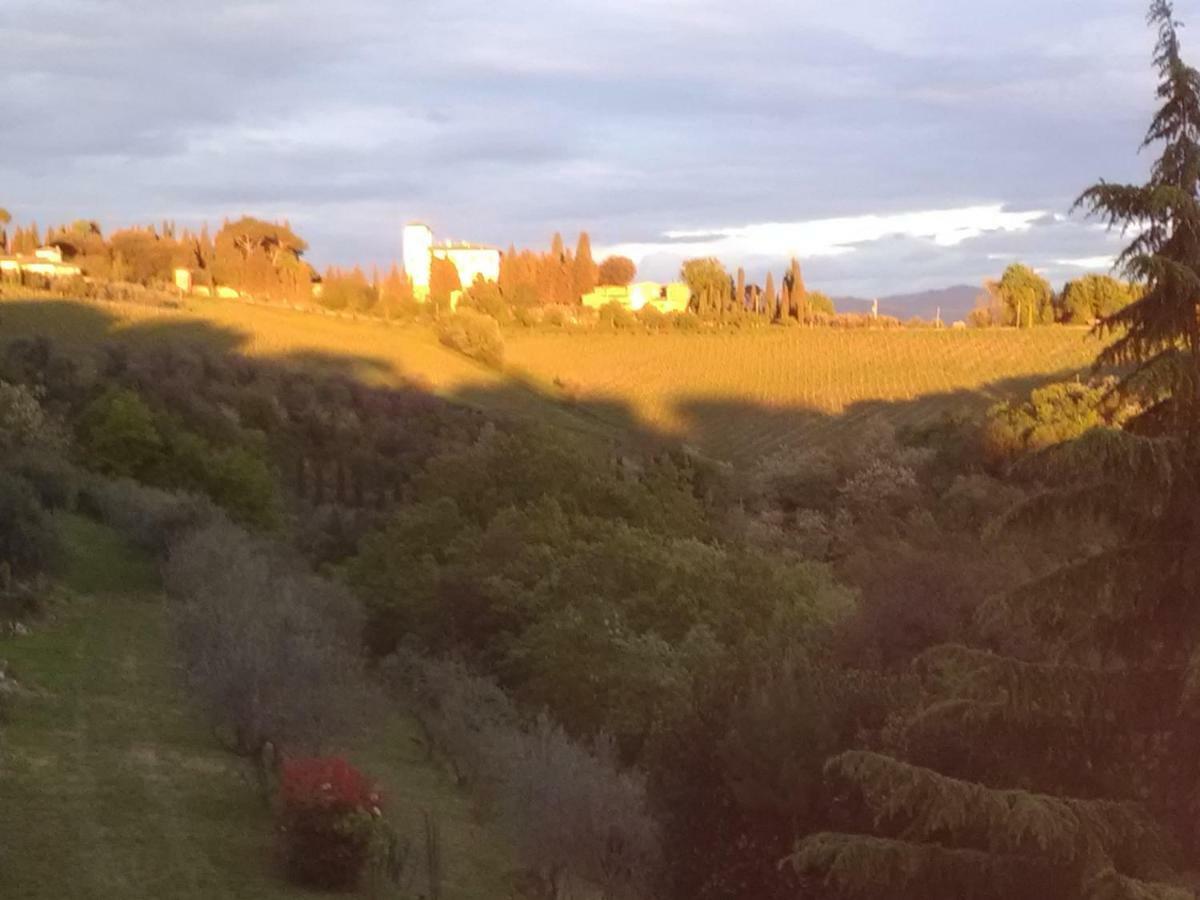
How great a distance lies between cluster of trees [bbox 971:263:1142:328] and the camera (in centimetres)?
9300

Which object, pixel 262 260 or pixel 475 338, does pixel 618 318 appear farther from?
pixel 262 260

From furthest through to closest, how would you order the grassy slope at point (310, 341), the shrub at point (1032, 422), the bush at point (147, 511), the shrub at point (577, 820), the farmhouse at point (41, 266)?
the farmhouse at point (41, 266) < the grassy slope at point (310, 341) < the shrub at point (1032, 422) < the bush at point (147, 511) < the shrub at point (577, 820)

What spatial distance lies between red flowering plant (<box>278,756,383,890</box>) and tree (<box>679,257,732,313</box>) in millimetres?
97618

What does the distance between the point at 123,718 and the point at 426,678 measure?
20.0 feet

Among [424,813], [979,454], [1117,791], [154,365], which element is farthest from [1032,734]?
[154,365]

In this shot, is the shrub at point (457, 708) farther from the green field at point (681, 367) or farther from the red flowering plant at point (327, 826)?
the green field at point (681, 367)

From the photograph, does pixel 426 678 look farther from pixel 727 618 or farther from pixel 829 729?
pixel 829 729

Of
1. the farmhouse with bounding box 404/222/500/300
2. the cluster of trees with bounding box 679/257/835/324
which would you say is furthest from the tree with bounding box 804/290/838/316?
the farmhouse with bounding box 404/222/500/300

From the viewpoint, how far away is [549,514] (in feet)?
109

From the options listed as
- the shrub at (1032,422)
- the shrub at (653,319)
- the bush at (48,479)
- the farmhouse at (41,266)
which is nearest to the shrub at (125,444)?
the bush at (48,479)

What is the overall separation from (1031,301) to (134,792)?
90.8 meters

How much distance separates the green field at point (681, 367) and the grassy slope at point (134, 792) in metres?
40.5

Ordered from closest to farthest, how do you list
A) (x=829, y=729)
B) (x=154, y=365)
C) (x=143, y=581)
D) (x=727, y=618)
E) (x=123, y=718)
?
(x=829, y=729)
(x=123, y=718)
(x=727, y=618)
(x=143, y=581)
(x=154, y=365)

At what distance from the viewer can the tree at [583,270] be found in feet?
440
